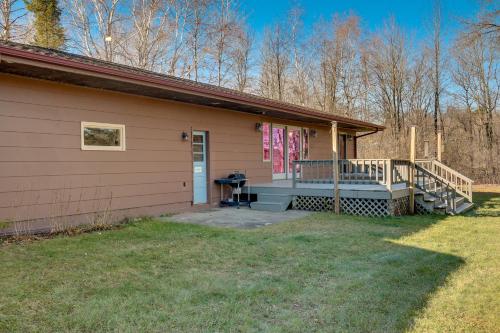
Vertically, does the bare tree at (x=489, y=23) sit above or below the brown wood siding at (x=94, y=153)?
above

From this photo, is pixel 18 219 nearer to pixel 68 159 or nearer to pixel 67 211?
pixel 67 211

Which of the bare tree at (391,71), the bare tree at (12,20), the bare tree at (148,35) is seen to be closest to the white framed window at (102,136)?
the bare tree at (12,20)

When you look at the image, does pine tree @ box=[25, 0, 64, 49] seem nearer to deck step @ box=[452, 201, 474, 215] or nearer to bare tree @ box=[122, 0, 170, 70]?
bare tree @ box=[122, 0, 170, 70]

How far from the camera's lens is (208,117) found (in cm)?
991

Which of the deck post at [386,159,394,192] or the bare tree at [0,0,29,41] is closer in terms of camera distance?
the deck post at [386,159,394,192]

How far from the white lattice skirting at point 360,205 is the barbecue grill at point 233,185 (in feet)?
4.74

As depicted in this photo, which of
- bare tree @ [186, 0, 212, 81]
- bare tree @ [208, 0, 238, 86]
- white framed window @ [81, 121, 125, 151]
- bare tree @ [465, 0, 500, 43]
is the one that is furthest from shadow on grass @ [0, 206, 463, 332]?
bare tree @ [208, 0, 238, 86]

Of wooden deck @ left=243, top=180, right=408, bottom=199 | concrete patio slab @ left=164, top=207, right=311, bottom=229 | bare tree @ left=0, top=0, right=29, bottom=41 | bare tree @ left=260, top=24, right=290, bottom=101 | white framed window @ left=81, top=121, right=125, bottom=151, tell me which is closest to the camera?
white framed window @ left=81, top=121, right=125, bottom=151

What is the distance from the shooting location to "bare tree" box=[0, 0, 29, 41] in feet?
54.3

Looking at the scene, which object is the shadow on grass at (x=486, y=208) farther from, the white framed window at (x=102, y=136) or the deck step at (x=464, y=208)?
the white framed window at (x=102, y=136)

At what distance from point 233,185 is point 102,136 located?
12.3ft

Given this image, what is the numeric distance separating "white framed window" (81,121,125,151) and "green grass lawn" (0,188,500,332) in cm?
185

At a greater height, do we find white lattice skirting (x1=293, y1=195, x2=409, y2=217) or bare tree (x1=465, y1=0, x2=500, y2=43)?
bare tree (x1=465, y1=0, x2=500, y2=43)

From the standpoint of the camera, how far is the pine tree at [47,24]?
18.6 metres
